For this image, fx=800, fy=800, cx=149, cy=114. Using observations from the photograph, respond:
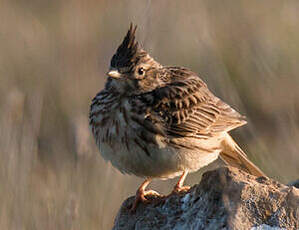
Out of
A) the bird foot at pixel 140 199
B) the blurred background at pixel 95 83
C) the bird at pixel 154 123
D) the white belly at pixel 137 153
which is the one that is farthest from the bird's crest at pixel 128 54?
the bird foot at pixel 140 199

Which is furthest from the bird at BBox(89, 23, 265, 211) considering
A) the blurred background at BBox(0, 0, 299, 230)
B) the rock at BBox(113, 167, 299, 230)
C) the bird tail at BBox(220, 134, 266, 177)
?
the rock at BBox(113, 167, 299, 230)

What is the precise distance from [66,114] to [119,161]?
4714mm

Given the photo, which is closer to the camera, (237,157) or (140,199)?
(140,199)

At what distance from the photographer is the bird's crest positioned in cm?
651

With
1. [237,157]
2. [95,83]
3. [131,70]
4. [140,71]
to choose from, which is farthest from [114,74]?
[95,83]

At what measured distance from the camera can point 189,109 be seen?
6.88m

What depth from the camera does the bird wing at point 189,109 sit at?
258 inches

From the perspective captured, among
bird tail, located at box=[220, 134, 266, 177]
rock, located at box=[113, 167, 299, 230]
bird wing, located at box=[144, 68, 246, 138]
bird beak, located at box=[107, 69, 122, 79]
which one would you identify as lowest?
bird tail, located at box=[220, 134, 266, 177]

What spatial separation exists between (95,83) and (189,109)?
4506 mm

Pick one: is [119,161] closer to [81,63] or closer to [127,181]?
[127,181]

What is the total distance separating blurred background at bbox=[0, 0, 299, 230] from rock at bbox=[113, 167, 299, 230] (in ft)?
4.95

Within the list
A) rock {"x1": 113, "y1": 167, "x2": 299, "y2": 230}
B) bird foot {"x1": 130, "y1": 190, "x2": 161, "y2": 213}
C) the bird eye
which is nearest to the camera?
rock {"x1": 113, "y1": 167, "x2": 299, "y2": 230}

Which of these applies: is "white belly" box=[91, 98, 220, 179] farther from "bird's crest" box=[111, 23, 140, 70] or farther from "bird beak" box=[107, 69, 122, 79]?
"bird's crest" box=[111, 23, 140, 70]

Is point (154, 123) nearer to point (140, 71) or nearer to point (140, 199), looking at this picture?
point (140, 71)
